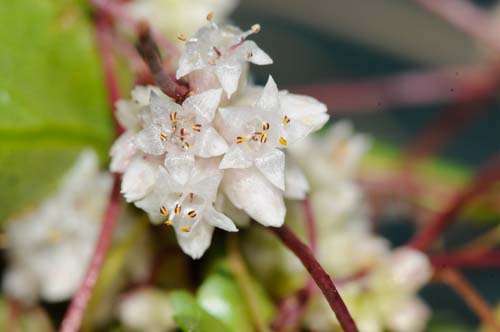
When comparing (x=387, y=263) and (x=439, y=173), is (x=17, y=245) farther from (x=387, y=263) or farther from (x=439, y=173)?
(x=439, y=173)

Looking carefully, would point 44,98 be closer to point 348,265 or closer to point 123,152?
point 123,152

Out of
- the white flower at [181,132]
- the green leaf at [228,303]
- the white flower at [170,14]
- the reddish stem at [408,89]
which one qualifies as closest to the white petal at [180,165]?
the white flower at [181,132]

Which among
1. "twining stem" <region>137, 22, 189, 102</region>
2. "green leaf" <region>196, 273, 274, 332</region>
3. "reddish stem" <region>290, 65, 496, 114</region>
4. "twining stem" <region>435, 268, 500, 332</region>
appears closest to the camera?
"twining stem" <region>137, 22, 189, 102</region>

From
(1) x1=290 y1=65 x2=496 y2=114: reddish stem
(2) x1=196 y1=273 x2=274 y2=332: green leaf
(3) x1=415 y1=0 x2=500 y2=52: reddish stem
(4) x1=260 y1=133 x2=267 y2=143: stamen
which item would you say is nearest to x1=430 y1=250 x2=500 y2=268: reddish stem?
(2) x1=196 y1=273 x2=274 y2=332: green leaf

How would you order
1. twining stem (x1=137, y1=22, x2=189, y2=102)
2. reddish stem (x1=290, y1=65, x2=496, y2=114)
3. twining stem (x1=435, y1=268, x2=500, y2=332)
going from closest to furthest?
twining stem (x1=137, y1=22, x2=189, y2=102) → twining stem (x1=435, y1=268, x2=500, y2=332) → reddish stem (x1=290, y1=65, x2=496, y2=114)

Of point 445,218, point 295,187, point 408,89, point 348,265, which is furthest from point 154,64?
point 408,89

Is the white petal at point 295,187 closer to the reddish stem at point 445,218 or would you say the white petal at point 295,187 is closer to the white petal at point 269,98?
the white petal at point 269,98

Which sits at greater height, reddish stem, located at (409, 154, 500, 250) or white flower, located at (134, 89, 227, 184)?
white flower, located at (134, 89, 227, 184)

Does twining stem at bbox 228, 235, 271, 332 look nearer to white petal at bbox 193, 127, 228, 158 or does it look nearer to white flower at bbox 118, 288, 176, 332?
white flower at bbox 118, 288, 176, 332
